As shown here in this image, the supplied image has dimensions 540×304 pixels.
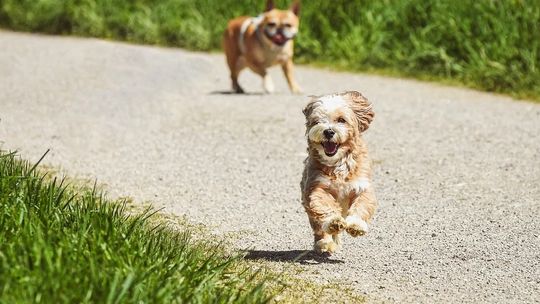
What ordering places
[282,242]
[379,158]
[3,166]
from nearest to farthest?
1. [3,166]
2. [282,242]
3. [379,158]

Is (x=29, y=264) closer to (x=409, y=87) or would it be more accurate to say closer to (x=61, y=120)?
(x=61, y=120)

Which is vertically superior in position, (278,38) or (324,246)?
(278,38)

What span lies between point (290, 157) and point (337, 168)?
11.7ft

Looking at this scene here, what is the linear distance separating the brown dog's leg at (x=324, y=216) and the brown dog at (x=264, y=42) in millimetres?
6331

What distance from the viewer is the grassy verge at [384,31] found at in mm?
13438

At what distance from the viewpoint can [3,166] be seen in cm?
659

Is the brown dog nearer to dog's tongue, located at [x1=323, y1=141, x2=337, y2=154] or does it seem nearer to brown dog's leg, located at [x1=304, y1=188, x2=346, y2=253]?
brown dog's leg, located at [x1=304, y1=188, x2=346, y2=253]

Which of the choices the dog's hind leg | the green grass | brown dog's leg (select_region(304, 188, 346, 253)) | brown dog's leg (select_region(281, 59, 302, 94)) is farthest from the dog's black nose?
the dog's hind leg

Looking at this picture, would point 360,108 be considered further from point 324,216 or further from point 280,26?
point 280,26

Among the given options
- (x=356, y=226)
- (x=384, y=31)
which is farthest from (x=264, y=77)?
(x=356, y=226)

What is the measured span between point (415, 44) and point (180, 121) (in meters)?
4.09

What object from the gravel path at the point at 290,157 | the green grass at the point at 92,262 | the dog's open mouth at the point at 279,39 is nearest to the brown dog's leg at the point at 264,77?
the gravel path at the point at 290,157

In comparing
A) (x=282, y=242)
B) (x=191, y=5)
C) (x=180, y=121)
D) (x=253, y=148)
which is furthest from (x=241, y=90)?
(x=282, y=242)

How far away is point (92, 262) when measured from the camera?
4.81m
